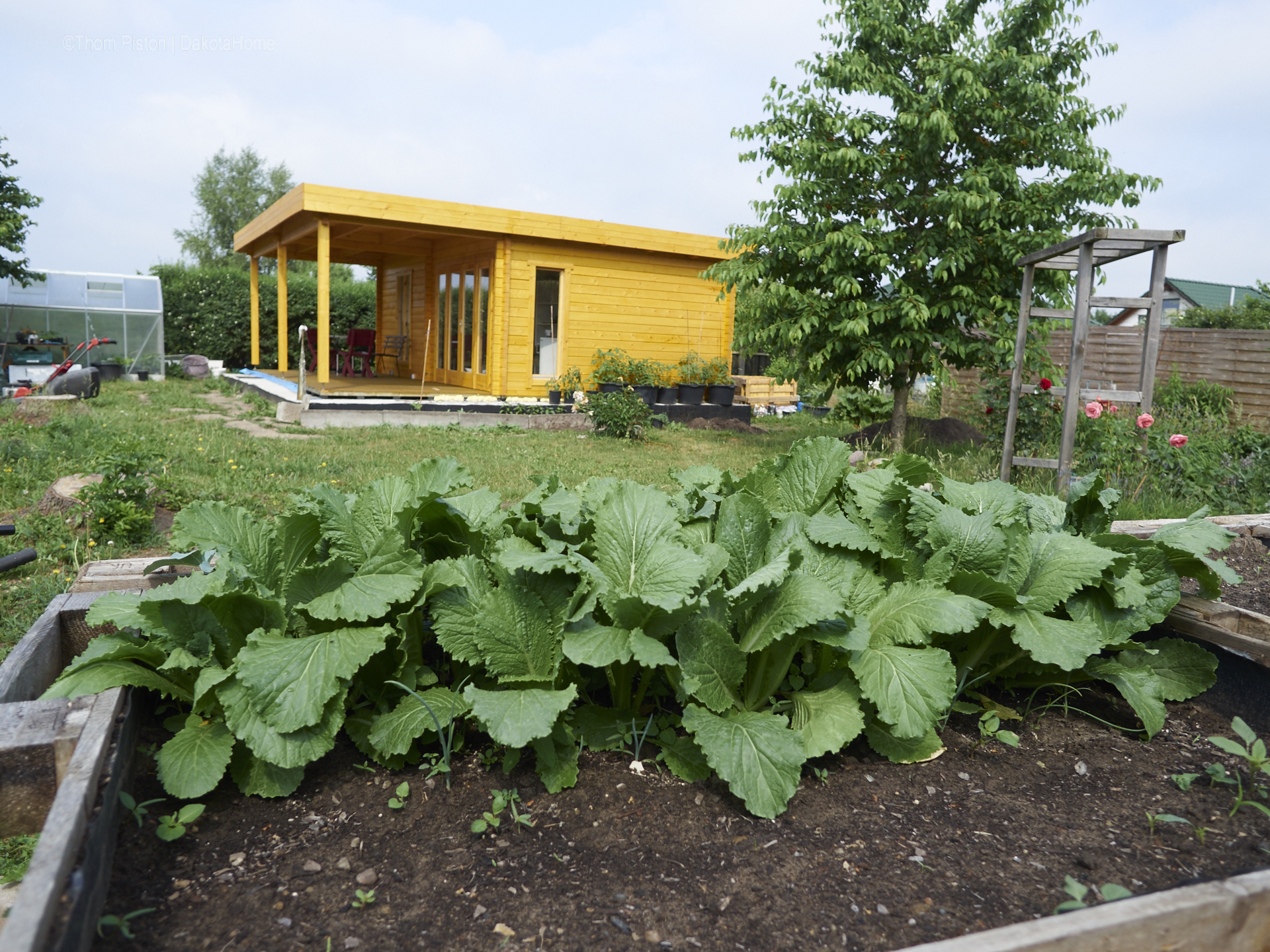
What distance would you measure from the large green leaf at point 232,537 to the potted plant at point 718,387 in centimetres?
1088

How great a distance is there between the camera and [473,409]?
35.8ft

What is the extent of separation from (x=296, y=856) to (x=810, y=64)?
8888mm

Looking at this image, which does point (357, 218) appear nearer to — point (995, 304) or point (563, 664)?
point (995, 304)

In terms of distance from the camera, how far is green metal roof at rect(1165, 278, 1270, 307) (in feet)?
102

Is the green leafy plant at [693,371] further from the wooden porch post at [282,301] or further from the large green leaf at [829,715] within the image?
the large green leaf at [829,715]

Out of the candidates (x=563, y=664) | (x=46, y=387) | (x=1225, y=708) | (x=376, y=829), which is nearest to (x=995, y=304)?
(x=1225, y=708)

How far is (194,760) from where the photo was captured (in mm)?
1574

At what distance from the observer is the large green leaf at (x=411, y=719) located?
5.57ft

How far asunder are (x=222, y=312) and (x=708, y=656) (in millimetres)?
21126

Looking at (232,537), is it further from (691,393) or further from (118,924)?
(691,393)

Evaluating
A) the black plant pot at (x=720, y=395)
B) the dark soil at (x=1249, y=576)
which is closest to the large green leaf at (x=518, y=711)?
the dark soil at (x=1249, y=576)

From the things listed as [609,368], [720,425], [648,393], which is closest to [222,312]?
[609,368]

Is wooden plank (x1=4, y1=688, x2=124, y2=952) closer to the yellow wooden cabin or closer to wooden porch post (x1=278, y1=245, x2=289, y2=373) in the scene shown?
the yellow wooden cabin

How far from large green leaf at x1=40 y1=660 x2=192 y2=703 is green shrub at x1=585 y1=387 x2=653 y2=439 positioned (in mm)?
8133
